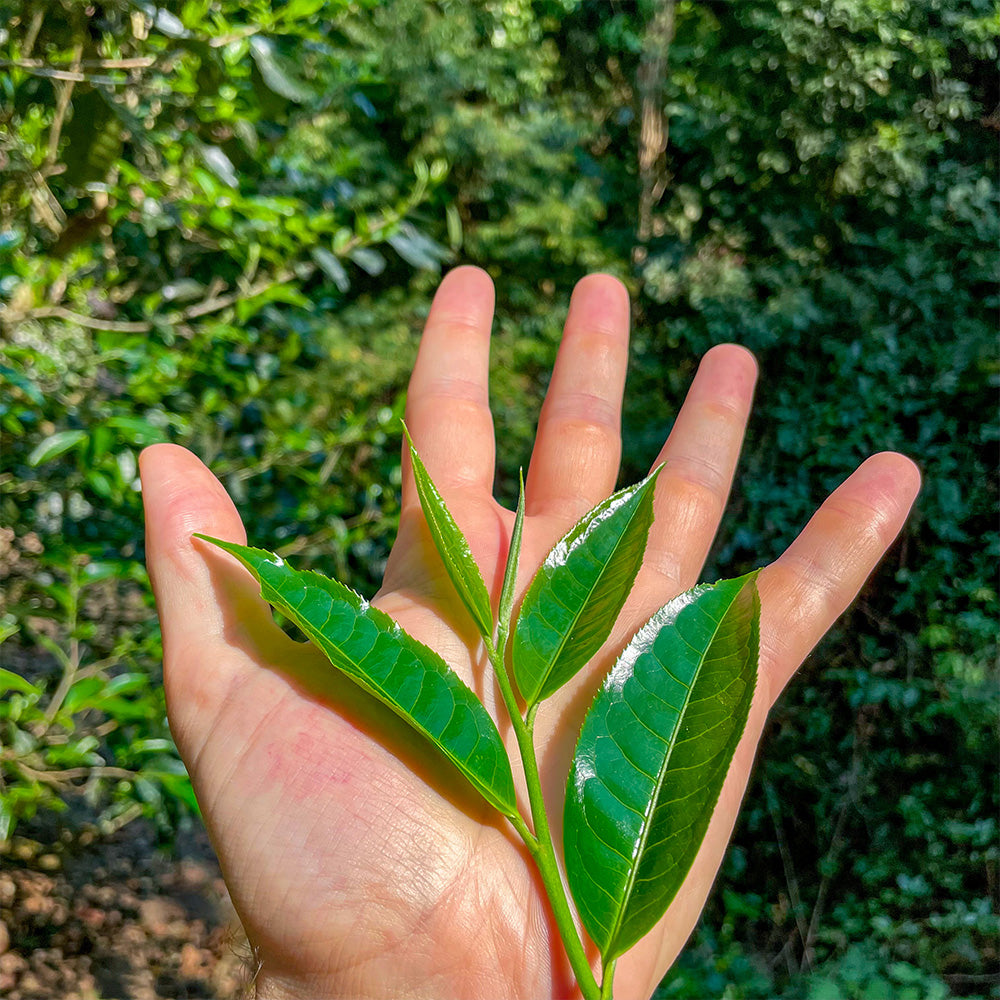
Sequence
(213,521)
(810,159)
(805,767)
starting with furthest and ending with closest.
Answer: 1. (810,159)
2. (805,767)
3. (213,521)

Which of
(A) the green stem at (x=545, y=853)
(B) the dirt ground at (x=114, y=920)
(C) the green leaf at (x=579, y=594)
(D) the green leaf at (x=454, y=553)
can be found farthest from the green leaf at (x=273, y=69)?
(B) the dirt ground at (x=114, y=920)

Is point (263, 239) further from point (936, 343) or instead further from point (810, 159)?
point (936, 343)

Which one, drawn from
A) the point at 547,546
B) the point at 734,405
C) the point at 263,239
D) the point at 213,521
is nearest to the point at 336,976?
the point at 213,521

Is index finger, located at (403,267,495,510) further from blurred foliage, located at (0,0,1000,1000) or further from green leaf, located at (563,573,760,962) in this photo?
green leaf, located at (563,573,760,962)

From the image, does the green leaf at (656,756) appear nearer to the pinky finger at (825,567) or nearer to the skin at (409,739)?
the skin at (409,739)

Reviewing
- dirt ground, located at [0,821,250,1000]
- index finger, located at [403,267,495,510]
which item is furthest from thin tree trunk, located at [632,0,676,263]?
dirt ground, located at [0,821,250,1000]

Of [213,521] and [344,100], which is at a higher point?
[344,100]
